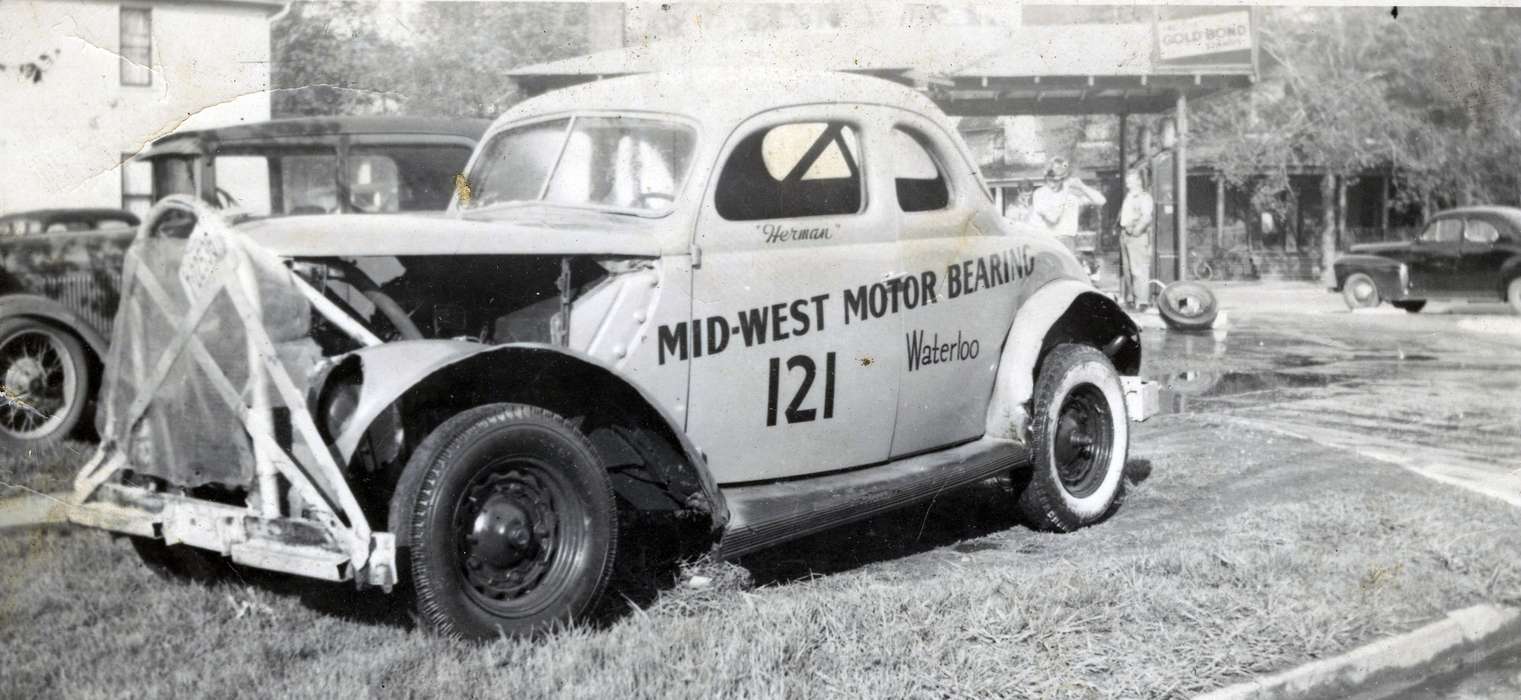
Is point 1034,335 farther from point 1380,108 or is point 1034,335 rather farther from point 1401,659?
point 1380,108

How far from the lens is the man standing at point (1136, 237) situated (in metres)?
16.4

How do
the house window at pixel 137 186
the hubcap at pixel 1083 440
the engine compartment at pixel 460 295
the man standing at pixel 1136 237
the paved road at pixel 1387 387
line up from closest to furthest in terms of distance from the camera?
1. the engine compartment at pixel 460 295
2. the hubcap at pixel 1083 440
3. the paved road at pixel 1387 387
4. the house window at pixel 137 186
5. the man standing at pixel 1136 237

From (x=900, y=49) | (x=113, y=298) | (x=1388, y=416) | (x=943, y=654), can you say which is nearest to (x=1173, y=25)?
(x=900, y=49)

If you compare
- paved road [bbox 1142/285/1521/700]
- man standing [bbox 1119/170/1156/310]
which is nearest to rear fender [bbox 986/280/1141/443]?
paved road [bbox 1142/285/1521/700]

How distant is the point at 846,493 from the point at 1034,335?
140 centimetres

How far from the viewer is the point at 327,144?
8117mm

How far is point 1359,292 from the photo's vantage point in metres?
21.0

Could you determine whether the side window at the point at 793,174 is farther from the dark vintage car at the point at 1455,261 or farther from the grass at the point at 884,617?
the dark vintage car at the point at 1455,261

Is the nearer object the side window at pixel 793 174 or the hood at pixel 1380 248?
the side window at pixel 793 174

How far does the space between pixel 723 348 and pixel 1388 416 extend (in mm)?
6653

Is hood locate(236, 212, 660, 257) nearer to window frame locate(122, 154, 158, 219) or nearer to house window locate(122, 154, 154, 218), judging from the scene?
window frame locate(122, 154, 158, 219)

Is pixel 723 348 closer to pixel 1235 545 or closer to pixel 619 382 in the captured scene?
pixel 619 382

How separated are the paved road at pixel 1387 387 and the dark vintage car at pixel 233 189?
5.77 m

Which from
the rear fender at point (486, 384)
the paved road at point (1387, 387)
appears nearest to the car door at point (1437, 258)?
the paved road at point (1387, 387)
